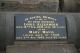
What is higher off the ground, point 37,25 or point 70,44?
point 37,25

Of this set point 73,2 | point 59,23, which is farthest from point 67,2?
point 59,23

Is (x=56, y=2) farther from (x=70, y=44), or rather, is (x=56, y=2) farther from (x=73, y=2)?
(x=70, y=44)

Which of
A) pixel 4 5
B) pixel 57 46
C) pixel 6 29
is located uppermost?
pixel 4 5

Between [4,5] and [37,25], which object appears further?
[4,5]

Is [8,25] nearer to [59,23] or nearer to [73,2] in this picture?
[59,23]

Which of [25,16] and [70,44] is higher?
[25,16]

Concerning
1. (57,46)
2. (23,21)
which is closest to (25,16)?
(23,21)

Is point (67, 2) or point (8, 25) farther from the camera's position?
point (67, 2)

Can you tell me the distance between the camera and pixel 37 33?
3.05 meters

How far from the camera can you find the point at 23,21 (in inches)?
122

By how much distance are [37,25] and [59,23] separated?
0.30 m

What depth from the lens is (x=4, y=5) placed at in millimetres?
4168

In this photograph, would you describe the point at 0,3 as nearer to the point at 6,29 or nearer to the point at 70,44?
the point at 6,29

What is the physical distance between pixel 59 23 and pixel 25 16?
0.47 metres
